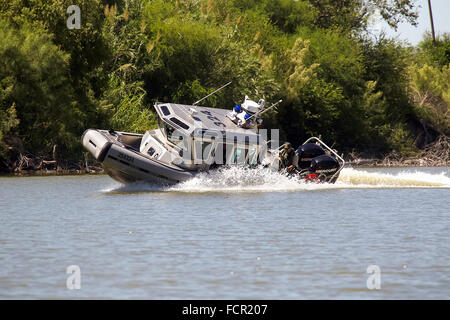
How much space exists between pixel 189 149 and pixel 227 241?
9953 mm

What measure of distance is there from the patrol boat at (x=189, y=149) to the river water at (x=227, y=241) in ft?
1.46

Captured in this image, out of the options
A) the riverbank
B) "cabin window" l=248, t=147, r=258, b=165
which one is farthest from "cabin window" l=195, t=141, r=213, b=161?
the riverbank

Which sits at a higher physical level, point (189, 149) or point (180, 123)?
point (180, 123)

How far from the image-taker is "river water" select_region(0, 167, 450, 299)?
1097 centimetres

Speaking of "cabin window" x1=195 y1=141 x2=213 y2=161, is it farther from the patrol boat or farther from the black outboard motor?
the black outboard motor

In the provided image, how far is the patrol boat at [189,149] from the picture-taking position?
2384cm

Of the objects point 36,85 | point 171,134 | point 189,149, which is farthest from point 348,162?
point 189,149

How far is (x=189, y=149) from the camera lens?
24641 millimetres

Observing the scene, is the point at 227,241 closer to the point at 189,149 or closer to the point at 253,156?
the point at 189,149

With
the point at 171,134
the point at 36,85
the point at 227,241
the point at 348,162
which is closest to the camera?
the point at 227,241

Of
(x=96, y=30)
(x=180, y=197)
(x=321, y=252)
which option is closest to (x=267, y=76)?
(x=96, y=30)

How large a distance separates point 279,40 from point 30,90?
77.0ft

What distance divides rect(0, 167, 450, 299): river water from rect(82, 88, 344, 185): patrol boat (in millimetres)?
445
